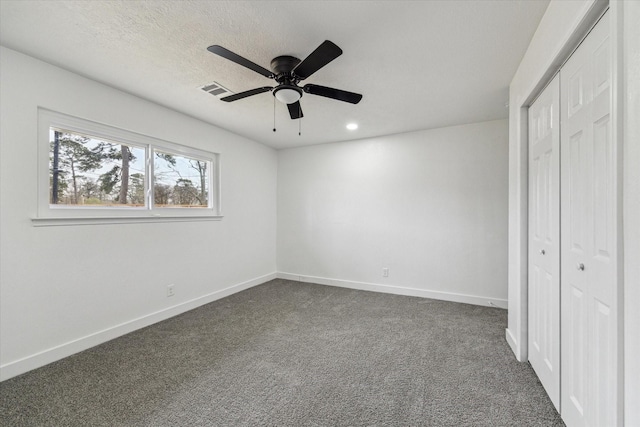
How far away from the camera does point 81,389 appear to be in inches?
74.9

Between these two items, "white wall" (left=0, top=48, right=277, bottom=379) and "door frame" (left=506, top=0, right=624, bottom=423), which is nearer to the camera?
"door frame" (left=506, top=0, right=624, bottom=423)

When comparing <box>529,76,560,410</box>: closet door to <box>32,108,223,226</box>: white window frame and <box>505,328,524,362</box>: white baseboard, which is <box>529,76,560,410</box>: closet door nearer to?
<box>505,328,524,362</box>: white baseboard

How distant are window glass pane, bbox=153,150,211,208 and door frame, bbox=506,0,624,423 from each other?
11.9ft

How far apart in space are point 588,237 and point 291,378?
2.00 metres

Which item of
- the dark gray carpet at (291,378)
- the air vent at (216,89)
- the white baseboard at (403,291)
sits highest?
the air vent at (216,89)

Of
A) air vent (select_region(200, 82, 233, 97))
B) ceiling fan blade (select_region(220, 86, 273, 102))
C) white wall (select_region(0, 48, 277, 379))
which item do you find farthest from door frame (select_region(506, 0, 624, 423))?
white wall (select_region(0, 48, 277, 379))

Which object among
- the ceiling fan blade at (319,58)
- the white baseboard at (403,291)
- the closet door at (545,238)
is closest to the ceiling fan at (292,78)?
the ceiling fan blade at (319,58)

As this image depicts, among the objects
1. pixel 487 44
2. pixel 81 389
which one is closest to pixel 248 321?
pixel 81 389

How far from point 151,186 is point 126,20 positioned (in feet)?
5.88

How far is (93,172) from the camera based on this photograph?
2.63 m

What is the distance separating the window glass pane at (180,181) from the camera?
3236mm

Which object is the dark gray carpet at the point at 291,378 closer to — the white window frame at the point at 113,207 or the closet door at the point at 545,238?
the closet door at the point at 545,238

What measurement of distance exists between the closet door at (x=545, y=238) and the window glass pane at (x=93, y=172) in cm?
370

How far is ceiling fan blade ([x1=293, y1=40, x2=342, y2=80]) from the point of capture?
5.24ft
